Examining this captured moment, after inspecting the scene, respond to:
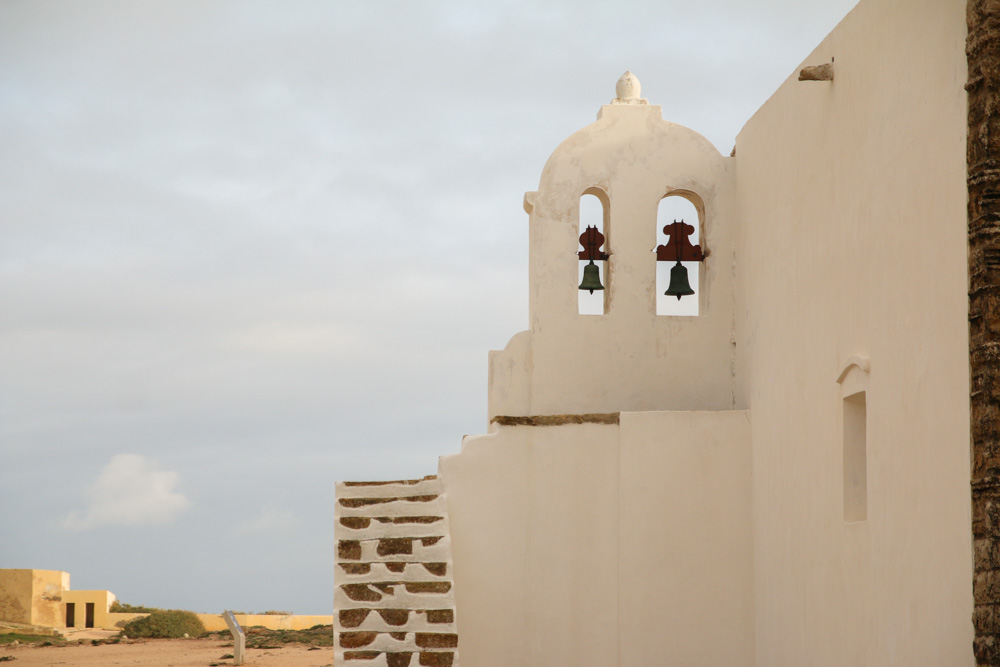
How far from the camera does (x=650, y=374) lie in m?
10.9

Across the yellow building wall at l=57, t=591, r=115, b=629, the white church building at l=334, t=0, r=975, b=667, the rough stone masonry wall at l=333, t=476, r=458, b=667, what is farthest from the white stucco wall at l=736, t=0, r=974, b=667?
the yellow building wall at l=57, t=591, r=115, b=629

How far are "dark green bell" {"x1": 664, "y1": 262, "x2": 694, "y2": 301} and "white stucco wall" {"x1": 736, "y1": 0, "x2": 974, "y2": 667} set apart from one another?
105cm

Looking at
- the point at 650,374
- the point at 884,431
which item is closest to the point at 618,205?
the point at 650,374

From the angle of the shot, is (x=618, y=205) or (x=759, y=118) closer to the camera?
(x=759, y=118)

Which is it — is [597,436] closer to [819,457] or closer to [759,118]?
[819,457]

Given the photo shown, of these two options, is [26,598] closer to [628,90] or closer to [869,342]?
[628,90]

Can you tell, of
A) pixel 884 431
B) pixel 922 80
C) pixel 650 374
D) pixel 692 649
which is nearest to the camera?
pixel 922 80

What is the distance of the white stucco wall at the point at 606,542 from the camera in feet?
32.0

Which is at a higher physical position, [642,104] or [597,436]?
[642,104]

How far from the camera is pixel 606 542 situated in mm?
9938

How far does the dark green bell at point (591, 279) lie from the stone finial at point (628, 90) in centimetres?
175

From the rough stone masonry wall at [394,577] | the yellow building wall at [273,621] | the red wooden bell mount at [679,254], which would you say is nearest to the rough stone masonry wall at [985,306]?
the rough stone masonry wall at [394,577]

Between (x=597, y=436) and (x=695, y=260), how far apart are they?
2206 millimetres

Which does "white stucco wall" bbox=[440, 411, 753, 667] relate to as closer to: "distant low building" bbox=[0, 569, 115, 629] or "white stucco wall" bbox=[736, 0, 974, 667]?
"white stucco wall" bbox=[736, 0, 974, 667]
